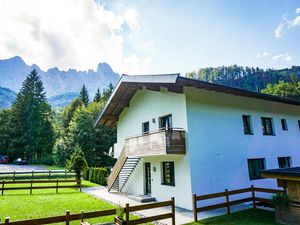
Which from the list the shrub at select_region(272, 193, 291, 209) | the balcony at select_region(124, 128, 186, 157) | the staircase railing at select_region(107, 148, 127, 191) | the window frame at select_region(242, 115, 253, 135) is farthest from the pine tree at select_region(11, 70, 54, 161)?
the shrub at select_region(272, 193, 291, 209)

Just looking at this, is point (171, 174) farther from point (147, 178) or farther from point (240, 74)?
point (240, 74)

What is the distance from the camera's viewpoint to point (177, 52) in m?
13.4

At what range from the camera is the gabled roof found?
10008 millimetres

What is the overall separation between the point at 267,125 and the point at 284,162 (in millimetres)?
2931

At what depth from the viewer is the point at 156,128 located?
45.4ft

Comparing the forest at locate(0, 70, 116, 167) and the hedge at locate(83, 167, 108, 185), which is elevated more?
the forest at locate(0, 70, 116, 167)

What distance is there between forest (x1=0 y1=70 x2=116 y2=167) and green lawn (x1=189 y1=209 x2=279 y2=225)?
2480cm

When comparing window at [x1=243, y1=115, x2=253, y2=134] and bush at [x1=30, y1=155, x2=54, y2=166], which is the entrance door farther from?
bush at [x1=30, y1=155, x2=54, y2=166]

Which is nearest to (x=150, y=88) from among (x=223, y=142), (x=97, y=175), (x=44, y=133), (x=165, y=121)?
(x=165, y=121)

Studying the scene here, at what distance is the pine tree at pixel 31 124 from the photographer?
139ft

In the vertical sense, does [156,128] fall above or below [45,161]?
above

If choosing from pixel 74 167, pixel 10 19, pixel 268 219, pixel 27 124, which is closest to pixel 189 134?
pixel 268 219

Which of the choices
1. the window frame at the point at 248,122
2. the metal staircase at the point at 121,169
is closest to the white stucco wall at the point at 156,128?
the metal staircase at the point at 121,169

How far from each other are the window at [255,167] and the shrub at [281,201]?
4.81m
